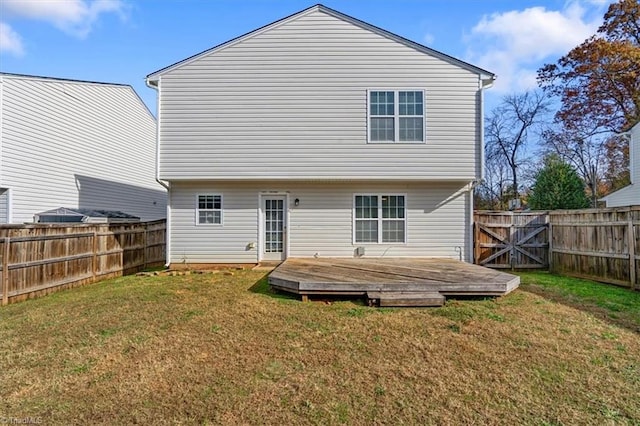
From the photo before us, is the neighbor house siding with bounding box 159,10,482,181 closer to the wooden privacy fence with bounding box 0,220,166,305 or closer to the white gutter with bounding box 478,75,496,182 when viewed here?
the white gutter with bounding box 478,75,496,182

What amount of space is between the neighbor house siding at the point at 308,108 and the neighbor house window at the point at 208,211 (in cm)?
82

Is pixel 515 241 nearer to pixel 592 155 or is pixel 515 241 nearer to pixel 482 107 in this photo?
pixel 482 107

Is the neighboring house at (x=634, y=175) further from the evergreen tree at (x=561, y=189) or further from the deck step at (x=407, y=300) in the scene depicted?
the deck step at (x=407, y=300)

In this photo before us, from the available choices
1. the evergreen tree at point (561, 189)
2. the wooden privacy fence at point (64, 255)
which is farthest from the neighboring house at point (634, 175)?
the wooden privacy fence at point (64, 255)

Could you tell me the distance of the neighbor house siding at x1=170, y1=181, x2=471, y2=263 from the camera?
10180 mm

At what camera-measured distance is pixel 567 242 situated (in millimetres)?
9727

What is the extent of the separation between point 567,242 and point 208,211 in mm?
10117

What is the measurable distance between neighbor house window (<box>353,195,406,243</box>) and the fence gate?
239cm

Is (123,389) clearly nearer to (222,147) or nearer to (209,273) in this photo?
(209,273)

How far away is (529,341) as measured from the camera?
178 inches

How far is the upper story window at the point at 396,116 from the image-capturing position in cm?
980

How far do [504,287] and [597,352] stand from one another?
210cm

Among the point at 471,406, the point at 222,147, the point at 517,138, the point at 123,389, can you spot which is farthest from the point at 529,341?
the point at 517,138

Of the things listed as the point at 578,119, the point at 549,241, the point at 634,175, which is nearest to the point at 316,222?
the point at 549,241
